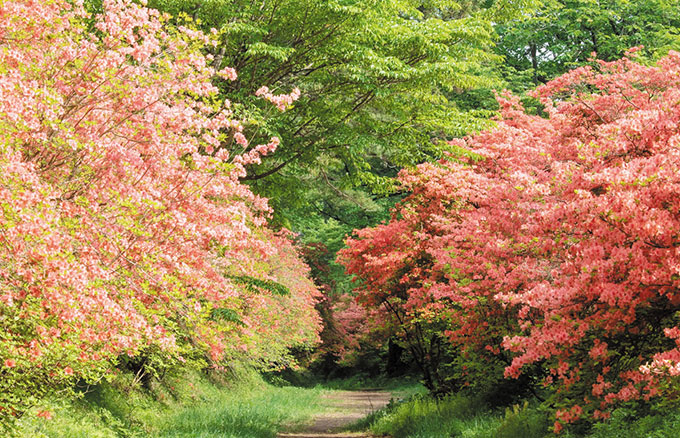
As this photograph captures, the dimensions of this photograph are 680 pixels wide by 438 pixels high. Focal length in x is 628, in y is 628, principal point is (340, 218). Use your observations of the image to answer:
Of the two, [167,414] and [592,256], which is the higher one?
[592,256]

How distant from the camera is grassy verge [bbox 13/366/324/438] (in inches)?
362

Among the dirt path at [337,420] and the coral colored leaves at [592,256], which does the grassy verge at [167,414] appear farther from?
the coral colored leaves at [592,256]

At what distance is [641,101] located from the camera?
31.3ft

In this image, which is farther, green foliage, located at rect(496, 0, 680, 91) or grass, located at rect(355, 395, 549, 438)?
green foliage, located at rect(496, 0, 680, 91)

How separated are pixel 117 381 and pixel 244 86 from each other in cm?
735

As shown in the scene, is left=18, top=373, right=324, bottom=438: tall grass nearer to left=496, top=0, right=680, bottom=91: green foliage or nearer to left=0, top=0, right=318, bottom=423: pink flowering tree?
left=0, top=0, right=318, bottom=423: pink flowering tree

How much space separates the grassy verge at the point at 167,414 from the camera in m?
9.19

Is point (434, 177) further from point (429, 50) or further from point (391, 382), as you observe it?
point (391, 382)

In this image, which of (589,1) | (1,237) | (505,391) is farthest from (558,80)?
(589,1)

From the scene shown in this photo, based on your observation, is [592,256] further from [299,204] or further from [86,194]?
[299,204]

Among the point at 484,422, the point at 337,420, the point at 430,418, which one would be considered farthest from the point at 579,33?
the point at 484,422

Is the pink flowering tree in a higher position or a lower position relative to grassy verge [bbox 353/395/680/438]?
higher

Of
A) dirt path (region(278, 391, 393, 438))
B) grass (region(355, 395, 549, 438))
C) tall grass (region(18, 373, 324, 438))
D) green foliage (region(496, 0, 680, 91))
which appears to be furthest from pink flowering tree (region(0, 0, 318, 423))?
green foliage (region(496, 0, 680, 91))

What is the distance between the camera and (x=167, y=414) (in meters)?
14.3
